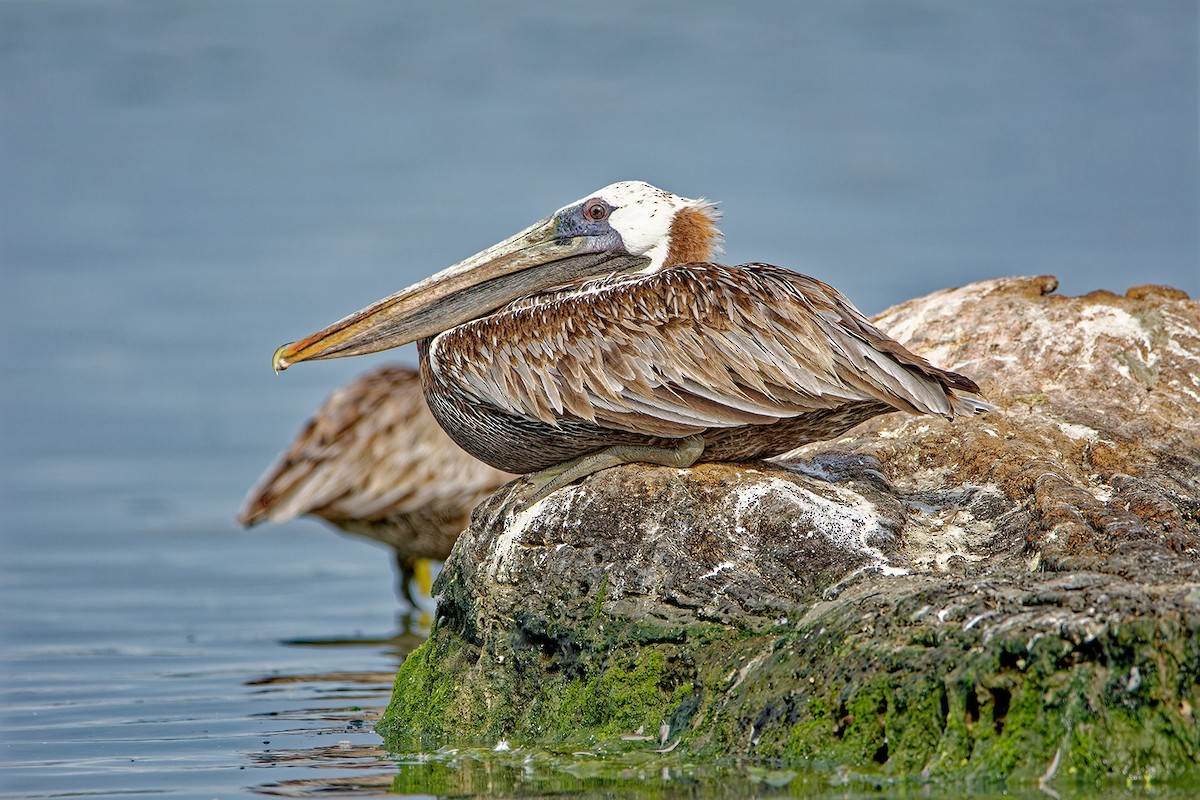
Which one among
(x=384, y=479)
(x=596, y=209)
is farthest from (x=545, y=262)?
(x=384, y=479)

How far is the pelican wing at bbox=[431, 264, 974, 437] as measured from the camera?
5574mm

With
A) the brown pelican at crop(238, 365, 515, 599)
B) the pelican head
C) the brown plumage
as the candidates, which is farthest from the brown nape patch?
the brown pelican at crop(238, 365, 515, 599)

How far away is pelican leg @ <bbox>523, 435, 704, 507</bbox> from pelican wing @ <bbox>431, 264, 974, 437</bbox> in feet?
0.55

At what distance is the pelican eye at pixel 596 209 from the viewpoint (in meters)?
6.74

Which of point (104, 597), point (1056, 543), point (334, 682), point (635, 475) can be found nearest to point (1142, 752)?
point (1056, 543)

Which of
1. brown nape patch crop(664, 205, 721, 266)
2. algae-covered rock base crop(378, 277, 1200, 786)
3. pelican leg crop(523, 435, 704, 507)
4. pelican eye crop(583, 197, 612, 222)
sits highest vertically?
pelican eye crop(583, 197, 612, 222)

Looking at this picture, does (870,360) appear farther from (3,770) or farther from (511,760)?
(3,770)

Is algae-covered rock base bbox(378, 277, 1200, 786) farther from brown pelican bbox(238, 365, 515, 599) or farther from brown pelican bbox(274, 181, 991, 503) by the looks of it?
brown pelican bbox(238, 365, 515, 599)

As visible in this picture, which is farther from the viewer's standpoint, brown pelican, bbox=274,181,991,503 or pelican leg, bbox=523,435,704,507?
pelican leg, bbox=523,435,704,507

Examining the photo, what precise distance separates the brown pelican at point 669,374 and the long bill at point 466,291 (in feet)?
0.75

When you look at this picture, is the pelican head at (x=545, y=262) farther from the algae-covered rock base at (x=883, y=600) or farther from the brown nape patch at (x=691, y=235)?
the algae-covered rock base at (x=883, y=600)

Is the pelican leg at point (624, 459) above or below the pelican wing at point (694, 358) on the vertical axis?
below

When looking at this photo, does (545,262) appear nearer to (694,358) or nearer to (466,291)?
(466,291)

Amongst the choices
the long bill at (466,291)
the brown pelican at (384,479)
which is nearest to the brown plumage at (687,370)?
the long bill at (466,291)
